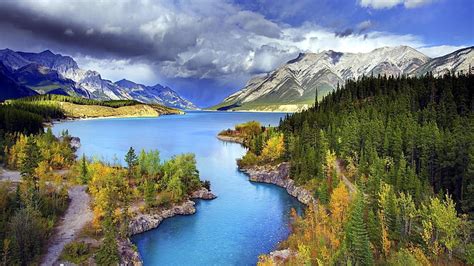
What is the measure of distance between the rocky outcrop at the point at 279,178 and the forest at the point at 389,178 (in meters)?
2.33

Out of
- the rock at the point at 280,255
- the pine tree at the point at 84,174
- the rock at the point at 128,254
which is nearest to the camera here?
the rock at the point at 280,255

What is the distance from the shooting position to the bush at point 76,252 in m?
Result: 54.4

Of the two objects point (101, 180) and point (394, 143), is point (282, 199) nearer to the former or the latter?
point (394, 143)

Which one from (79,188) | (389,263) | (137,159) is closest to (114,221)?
(79,188)

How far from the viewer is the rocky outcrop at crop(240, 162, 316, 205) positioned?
3733 inches

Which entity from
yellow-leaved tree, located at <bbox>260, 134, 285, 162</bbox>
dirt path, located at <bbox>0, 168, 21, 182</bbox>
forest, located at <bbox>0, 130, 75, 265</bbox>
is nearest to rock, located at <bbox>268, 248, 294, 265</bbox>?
forest, located at <bbox>0, 130, 75, 265</bbox>

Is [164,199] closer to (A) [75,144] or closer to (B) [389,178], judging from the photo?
(B) [389,178]

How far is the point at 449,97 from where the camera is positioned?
122438mm

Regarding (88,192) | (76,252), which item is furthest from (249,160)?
(76,252)

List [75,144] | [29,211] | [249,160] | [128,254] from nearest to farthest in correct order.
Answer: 1. [128,254]
2. [29,211]
3. [249,160]
4. [75,144]

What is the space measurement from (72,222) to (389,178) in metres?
62.7

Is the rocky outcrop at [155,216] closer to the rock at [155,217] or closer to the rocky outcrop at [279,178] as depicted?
the rock at [155,217]

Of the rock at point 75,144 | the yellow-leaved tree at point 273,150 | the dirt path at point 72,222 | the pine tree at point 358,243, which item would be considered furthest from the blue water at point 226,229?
the rock at point 75,144

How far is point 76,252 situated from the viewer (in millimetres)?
55750
